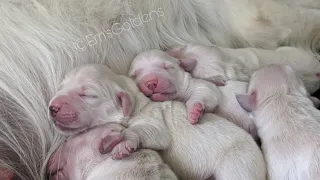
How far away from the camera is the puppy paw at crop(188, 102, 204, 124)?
1.19 meters

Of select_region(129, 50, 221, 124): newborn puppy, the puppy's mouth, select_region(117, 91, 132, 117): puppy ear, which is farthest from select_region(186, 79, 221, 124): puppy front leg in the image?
the puppy's mouth

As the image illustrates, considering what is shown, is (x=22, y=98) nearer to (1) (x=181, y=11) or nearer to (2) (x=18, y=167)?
(2) (x=18, y=167)

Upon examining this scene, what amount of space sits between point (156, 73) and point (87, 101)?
0.19 m

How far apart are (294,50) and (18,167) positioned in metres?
0.79

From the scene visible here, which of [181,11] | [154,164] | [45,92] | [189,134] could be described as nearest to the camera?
[154,164]

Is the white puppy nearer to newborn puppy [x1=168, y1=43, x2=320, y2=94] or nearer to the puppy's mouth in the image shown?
newborn puppy [x1=168, y1=43, x2=320, y2=94]

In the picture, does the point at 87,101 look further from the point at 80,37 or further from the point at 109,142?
the point at 80,37

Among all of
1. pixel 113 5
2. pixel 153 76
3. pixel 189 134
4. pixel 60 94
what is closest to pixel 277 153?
pixel 189 134

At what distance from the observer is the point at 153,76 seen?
131 cm

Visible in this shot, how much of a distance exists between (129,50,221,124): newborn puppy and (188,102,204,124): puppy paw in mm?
21

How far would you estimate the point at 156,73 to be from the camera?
1.32m

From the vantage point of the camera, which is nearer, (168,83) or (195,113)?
(195,113)

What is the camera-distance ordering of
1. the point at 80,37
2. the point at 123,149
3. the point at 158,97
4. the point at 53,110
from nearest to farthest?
the point at 123,149 → the point at 53,110 → the point at 158,97 → the point at 80,37

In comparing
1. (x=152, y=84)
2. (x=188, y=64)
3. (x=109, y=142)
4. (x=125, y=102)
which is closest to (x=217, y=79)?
(x=188, y=64)
